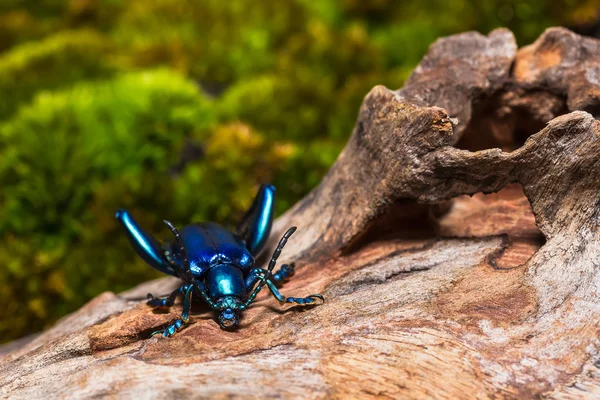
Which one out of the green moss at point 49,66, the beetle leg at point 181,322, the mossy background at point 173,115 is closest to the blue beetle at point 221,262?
the beetle leg at point 181,322

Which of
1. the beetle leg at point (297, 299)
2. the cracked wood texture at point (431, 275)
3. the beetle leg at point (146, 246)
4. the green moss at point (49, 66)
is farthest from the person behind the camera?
the green moss at point (49, 66)

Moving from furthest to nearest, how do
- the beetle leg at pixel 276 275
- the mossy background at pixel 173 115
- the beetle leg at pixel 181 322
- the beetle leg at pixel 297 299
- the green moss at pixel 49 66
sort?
1. the green moss at pixel 49 66
2. the mossy background at pixel 173 115
3. the beetle leg at pixel 276 275
4. the beetle leg at pixel 297 299
5. the beetle leg at pixel 181 322

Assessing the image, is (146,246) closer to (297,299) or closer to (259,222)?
(259,222)

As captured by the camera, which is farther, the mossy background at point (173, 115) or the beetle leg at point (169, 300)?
the mossy background at point (173, 115)

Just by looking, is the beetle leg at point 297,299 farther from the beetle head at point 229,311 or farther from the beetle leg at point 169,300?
the beetle leg at point 169,300

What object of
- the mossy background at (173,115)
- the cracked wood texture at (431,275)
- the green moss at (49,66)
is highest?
the green moss at (49,66)

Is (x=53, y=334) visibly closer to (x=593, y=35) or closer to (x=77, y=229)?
(x=77, y=229)

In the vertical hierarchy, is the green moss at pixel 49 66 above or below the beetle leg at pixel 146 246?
above

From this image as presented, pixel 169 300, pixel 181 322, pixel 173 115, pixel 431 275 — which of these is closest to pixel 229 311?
pixel 181 322

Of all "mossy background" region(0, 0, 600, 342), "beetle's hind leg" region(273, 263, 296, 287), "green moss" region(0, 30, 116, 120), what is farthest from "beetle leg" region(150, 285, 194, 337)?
"green moss" region(0, 30, 116, 120)
